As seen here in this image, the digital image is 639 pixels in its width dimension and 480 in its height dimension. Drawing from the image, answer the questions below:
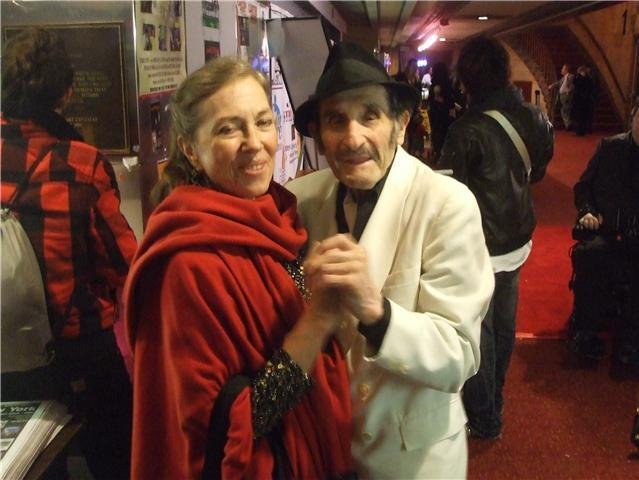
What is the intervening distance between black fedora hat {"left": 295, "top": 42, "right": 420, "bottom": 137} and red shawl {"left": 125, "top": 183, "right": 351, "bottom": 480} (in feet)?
0.71

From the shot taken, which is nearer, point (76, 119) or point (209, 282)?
point (209, 282)

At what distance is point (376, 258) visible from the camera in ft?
3.31

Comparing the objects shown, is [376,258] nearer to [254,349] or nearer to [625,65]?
[254,349]

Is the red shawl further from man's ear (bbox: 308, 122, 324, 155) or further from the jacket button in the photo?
man's ear (bbox: 308, 122, 324, 155)

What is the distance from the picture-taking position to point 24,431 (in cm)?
120

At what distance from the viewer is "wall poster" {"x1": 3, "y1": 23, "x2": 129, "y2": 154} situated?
132cm

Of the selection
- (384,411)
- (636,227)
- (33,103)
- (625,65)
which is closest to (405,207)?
(384,411)

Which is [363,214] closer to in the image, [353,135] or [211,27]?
[353,135]

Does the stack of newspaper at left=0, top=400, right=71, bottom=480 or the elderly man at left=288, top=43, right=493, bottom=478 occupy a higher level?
the elderly man at left=288, top=43, right=493, bottom=478

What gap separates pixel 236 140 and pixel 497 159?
1.52 m

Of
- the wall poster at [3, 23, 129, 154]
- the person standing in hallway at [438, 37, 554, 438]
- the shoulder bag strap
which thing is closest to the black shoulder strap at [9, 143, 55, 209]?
the wall poster at [3, 23, 129, 154]

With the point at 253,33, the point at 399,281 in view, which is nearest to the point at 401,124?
the point at 399,281

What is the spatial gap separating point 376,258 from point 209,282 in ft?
0.96

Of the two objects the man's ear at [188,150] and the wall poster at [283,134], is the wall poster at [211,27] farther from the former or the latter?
the man's ear at [188,150]
